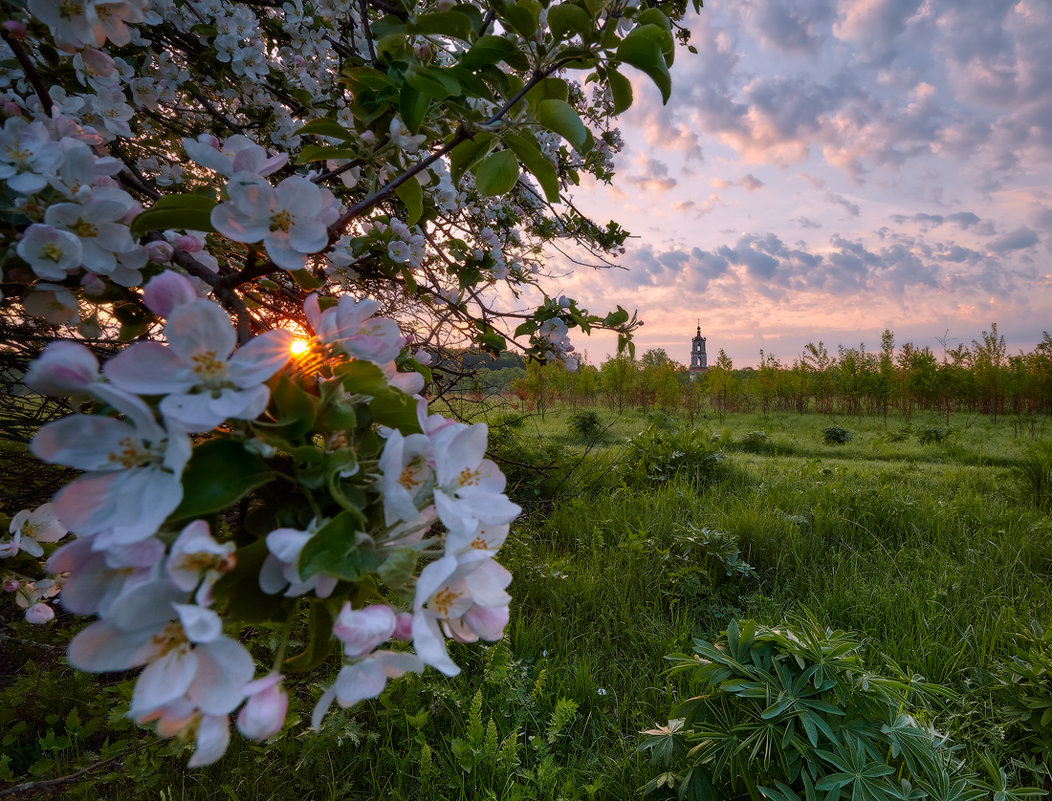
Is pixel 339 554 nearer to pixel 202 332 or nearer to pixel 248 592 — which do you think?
pixel 248 592

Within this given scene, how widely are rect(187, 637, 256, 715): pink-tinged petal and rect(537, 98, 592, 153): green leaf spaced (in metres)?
0.69

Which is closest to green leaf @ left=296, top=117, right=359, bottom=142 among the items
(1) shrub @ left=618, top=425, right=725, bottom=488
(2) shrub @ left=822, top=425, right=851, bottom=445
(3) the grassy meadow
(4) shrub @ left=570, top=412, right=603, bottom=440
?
(3) the grassy meadow

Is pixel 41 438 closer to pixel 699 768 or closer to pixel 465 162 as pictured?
pixel 465 162

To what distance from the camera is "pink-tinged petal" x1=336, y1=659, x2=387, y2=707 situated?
1.37 feet

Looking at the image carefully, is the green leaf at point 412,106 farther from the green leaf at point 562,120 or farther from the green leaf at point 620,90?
the green leaf at point 620,90

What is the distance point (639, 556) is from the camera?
9.67 feet

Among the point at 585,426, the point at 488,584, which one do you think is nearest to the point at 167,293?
the point at 488,584

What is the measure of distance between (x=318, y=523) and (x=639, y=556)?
2.76 m

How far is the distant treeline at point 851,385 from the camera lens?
1550cm

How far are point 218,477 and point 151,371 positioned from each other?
100 millimetres

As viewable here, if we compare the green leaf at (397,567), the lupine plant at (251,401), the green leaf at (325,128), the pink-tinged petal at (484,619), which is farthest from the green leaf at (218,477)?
the green leaf at (325,128)

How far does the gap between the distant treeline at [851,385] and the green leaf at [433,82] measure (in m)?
13.5

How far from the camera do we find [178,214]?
55 centimetres

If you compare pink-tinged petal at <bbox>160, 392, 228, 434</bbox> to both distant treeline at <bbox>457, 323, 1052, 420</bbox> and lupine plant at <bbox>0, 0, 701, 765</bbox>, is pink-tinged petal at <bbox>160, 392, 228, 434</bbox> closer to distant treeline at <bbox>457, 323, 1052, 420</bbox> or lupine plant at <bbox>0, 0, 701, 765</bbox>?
lupine plant at <bbox>0, 0, 701, 765</bbox>
